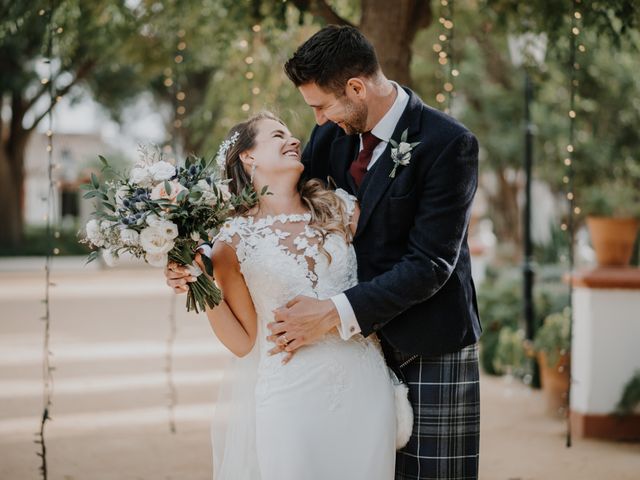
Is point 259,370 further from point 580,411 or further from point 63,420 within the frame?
point 63,420

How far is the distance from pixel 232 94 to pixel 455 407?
21.5 feet

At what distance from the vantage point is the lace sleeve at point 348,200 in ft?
10.4

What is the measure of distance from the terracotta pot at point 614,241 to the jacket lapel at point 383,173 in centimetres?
386

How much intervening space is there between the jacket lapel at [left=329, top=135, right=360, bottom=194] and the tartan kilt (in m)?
0.69

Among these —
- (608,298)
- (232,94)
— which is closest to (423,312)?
(608,298)

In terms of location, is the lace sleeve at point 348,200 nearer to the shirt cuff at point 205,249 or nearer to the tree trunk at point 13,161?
the shirt cuff at point 205,249

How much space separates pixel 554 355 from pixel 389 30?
2946 mm

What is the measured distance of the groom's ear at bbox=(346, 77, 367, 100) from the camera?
3.01 metres

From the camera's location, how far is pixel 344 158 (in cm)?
332

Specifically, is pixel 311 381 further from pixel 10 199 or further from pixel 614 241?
pixel 10 199

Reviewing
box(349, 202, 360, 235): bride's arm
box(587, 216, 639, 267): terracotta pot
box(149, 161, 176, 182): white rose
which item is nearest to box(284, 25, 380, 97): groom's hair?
box(349, 202, 360, 235): bride's arm

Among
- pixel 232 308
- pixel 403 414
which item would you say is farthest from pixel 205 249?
pixel 403 414

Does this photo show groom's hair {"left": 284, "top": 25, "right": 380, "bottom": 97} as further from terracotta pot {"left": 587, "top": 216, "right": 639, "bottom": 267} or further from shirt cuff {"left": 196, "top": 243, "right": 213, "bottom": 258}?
terracotta pot {"left": 587, "top": 216, "right": 639, "bottom": 267}

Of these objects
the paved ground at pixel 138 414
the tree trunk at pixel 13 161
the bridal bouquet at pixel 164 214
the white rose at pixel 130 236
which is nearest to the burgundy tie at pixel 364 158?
the bridal bouquet at pixel 164 214
